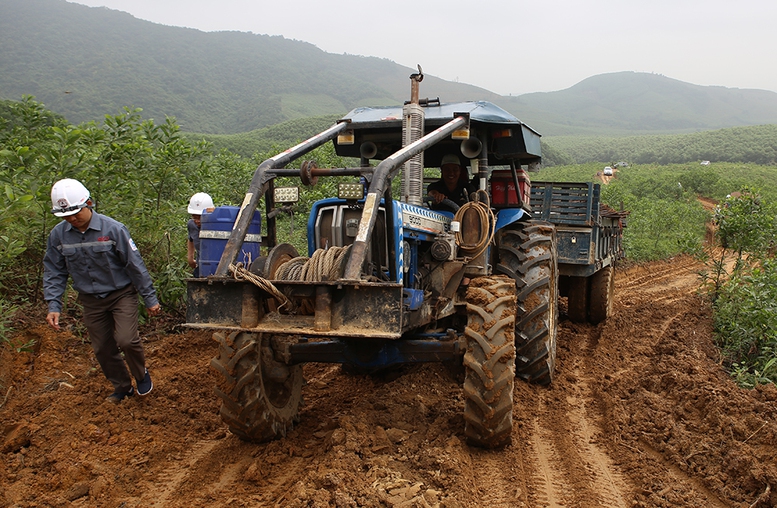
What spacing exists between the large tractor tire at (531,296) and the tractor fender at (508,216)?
0.15m

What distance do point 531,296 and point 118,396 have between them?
3743 mm

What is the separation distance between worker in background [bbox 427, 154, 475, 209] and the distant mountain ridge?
57.9m

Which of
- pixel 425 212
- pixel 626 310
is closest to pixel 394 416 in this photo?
pixel 425 212

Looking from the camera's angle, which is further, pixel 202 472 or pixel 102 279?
pixel 102 279

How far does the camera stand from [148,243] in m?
7.36

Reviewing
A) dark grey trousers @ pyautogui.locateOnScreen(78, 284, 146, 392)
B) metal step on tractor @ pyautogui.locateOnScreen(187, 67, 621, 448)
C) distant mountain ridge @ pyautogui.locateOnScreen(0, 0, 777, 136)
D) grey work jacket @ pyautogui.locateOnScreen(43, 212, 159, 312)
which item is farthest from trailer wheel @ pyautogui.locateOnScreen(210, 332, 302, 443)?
distant mountain ridge @ pyautogui.locateOnScreen(0, 0, 777, 136)

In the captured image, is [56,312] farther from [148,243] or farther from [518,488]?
[518,488]

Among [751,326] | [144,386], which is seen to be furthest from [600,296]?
[144,386]

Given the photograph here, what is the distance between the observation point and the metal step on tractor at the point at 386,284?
362 cm

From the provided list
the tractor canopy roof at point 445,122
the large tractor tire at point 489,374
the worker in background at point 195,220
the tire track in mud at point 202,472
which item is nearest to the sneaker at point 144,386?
the tire track in mud at point 202,472

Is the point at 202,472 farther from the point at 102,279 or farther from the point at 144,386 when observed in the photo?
the point at 102,279

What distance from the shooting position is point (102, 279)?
191 inches

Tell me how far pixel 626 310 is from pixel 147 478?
8.11 m

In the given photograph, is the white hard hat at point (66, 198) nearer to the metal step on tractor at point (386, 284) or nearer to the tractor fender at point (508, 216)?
the metal step on tractor at point (386, 284)
